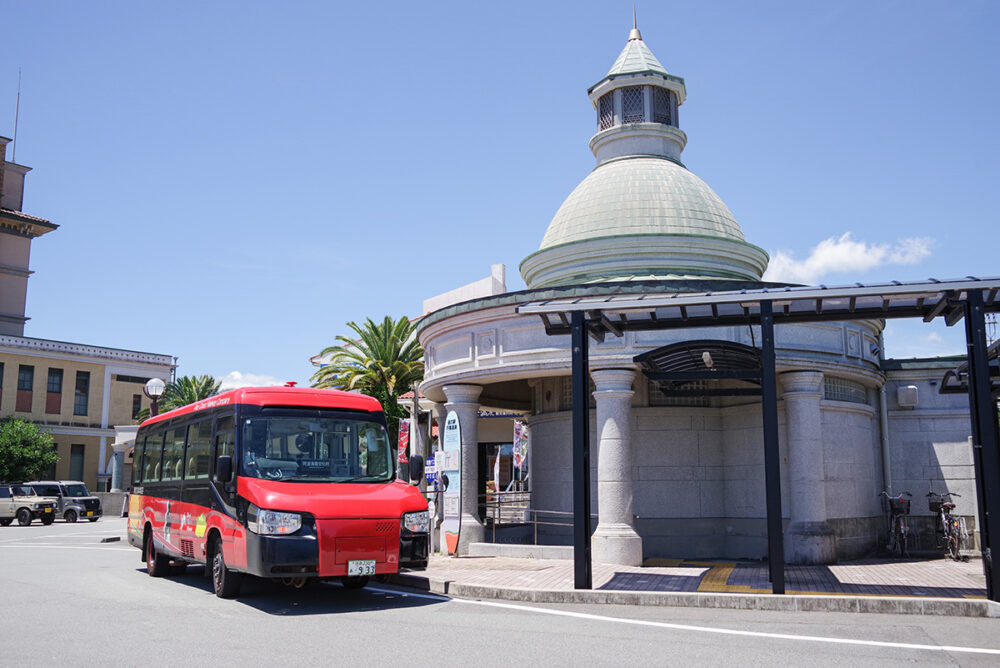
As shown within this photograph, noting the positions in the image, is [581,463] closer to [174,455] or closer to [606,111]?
[174,455]

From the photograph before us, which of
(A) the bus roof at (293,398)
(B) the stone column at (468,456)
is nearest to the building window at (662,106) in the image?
(B) the stone column at (468,456)

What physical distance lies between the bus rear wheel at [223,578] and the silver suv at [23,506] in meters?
29.4

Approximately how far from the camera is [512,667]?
736 cm

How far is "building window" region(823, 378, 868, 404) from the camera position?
1741 centimetres

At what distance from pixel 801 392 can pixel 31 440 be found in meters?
44.4

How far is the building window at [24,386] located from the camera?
2144 inches

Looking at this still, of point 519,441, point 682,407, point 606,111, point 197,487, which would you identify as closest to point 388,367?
point 519,441

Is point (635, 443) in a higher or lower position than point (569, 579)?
higher

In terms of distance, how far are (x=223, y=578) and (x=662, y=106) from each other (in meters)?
16.3

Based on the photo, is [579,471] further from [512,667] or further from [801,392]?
[801,392]

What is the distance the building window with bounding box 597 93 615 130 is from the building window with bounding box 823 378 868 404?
29.5ft

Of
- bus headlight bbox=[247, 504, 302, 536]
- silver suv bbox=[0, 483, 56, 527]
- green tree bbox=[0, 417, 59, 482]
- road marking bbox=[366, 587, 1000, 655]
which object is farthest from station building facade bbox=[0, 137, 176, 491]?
road marking bbox=[366, 587, 1000, 655]

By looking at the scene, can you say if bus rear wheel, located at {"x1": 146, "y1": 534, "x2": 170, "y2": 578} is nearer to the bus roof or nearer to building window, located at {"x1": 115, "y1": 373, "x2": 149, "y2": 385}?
the bus roof

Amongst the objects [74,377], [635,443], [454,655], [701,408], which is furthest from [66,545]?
[74,377]
